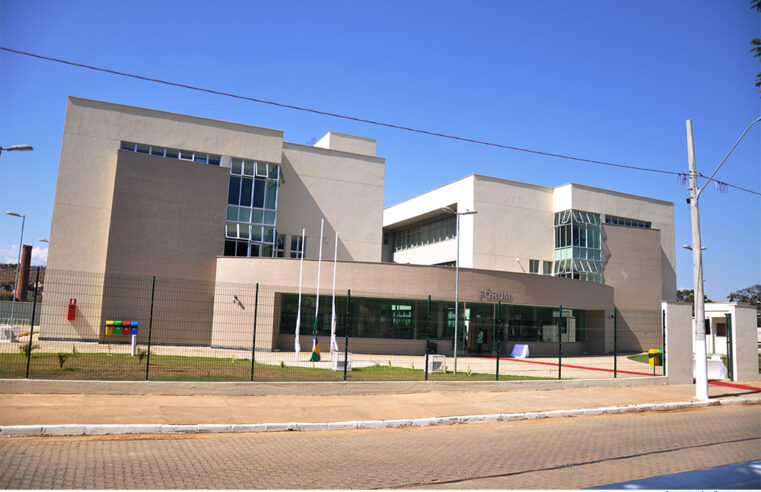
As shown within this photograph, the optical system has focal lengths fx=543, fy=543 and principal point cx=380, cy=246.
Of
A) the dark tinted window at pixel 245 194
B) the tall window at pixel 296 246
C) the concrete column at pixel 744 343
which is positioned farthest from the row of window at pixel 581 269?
the dark tinted window at pixel 245 194

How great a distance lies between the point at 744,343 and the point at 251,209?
91.8ft

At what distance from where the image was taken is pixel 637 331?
147 feet

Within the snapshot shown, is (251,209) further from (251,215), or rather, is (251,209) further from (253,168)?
(253,168)

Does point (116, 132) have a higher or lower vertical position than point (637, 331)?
higher

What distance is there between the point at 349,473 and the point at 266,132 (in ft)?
109

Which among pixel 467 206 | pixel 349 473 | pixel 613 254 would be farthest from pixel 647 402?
pixel 613 254

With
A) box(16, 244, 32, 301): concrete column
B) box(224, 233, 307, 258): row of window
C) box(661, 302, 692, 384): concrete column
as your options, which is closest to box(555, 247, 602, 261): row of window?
box(224, 233, 307, 258): row of window

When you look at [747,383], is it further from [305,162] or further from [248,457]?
[305,162]

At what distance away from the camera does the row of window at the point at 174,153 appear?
34.5 m

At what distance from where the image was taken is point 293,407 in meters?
12.1

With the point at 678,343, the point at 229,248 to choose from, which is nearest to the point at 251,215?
the point at 229,248

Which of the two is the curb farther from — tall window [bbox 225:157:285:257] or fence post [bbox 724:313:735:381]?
tall window [bbox 225:157:285:257]

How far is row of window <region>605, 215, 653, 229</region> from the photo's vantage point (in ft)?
164

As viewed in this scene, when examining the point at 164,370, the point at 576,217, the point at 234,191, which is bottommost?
the point at 164,370
